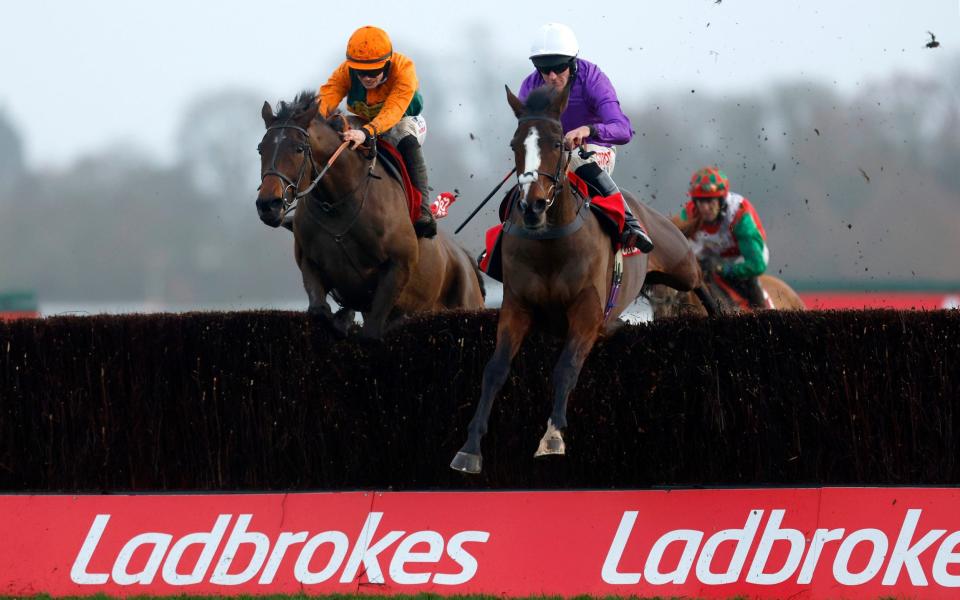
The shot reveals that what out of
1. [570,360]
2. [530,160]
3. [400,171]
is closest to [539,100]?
[530,160]

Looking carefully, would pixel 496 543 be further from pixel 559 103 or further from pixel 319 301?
pixel 319 301

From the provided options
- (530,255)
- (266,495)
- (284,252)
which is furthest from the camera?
(284,252)

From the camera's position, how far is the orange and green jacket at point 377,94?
28.7 feet

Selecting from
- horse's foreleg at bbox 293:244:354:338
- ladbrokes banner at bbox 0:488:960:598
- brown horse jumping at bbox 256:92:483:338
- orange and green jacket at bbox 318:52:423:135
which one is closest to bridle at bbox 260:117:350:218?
brown horse jumping at bbox 256:92:483:338

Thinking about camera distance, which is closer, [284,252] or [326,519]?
[326,519]

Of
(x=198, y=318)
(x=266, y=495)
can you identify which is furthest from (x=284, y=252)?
(x=266, y=495)

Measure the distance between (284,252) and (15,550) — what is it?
1386 centimetres

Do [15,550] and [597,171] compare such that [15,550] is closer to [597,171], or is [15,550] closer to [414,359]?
[414,359]

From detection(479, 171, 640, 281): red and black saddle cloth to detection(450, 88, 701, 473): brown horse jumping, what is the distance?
0.07 metres

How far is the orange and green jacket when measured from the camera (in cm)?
873

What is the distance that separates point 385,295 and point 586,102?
1.93 m

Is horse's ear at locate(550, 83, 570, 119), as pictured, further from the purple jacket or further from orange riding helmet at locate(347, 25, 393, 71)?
orange riding helmet at locate(347, 25, 393, 71)

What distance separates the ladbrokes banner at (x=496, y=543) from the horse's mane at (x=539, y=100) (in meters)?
1.73

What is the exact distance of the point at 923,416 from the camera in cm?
692
